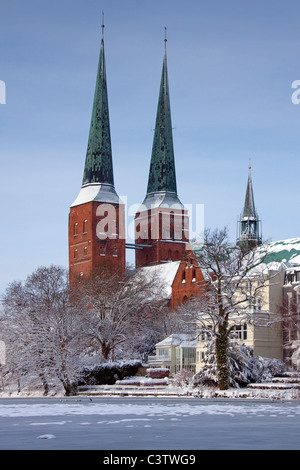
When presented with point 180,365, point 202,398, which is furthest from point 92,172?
point 202,398

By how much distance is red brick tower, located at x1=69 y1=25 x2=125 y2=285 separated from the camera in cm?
13688

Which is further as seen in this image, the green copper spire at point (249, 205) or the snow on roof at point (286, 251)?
the green copper spire at point (249, 205)

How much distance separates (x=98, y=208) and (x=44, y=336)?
267 ft

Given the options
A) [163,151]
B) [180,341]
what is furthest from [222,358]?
[163,151]

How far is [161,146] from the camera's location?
144 m

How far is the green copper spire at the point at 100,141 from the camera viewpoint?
134875 millimetres

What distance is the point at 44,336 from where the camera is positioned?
195ft

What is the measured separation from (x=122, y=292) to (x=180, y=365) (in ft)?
30.7

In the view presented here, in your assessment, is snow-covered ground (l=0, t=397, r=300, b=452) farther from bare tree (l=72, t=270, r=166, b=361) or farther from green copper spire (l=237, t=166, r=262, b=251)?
green copper spire (l=237, t=166, r=262, b=251)

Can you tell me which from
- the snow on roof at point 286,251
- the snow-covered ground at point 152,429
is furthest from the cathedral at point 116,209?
the snow-covered ground at point 152,429

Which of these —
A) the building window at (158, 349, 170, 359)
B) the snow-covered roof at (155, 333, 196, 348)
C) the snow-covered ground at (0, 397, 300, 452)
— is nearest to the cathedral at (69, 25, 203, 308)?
the building window at (158, 349, 170, 359)

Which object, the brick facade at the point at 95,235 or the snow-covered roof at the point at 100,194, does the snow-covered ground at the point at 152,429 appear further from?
the snow-covered roof at the point at 100,194

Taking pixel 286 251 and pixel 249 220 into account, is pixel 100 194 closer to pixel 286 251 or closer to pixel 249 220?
pixel 249 220
